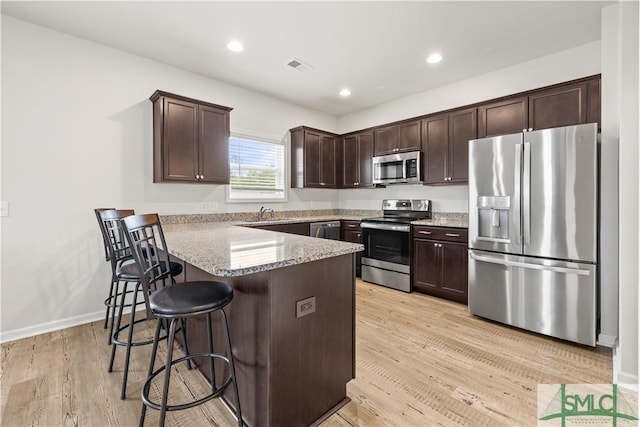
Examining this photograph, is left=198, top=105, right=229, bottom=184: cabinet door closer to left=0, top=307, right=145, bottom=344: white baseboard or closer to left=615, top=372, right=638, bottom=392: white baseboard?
left=0, top=307, right=145, bottom=344: white baseboard

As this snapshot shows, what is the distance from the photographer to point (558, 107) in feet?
9.94

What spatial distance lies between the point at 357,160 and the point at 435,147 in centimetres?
139

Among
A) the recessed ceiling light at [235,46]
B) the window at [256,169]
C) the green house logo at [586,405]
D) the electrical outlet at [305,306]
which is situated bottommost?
the green house logo at [586,405]

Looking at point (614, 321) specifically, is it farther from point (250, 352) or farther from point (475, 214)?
point (250, 352)

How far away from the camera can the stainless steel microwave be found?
4156mm

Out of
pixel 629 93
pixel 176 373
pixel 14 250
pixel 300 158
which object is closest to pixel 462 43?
pixel 629 93

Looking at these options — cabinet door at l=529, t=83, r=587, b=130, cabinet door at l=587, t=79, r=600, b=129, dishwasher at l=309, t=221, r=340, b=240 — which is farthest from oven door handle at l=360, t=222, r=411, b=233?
cabinet door at l=587, t=79, r=600, b=129

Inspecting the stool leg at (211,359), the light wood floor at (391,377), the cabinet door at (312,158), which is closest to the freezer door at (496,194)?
the light wood floor at (391,377)

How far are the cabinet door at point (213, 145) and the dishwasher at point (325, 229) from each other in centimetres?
140

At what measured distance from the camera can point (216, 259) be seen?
4.56 feet

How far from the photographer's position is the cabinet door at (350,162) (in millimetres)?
5059

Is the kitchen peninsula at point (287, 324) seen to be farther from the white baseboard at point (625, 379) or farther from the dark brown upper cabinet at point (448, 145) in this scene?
the dark brown upper cabinet at point (448, 145)

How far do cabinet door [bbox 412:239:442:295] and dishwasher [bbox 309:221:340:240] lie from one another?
51.6 inches

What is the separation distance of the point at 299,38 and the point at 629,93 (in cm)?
268
